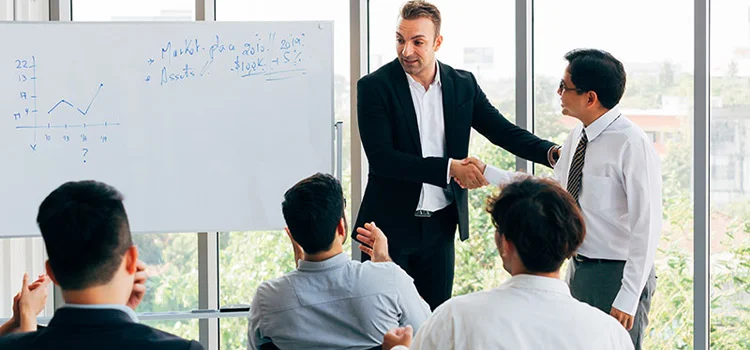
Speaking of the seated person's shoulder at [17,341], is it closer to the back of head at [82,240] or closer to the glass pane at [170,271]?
the back of head at [82,240]

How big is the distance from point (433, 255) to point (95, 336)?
1991mm

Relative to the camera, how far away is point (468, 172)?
3055mm

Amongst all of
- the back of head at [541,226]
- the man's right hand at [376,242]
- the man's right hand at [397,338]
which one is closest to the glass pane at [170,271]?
the man's right hand at [376,242]

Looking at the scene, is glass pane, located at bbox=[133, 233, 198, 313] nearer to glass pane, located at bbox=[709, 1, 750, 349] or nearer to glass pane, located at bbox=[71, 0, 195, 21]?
glass pane, located at bbox=[71, 0, 195, 21]

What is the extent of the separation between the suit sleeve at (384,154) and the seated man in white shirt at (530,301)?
4.33 feet

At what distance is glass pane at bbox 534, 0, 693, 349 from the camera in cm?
370

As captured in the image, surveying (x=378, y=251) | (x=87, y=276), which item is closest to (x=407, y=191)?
(x=378, y=251)

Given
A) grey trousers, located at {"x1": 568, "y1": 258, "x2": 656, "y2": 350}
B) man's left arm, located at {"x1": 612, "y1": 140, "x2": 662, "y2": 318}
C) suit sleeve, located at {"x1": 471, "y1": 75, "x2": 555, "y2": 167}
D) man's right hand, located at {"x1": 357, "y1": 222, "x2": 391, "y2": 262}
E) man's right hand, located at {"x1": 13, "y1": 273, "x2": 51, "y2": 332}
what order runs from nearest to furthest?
man's right hand, located at {"x1": 13, "y1": 273, "x2": 51, "y2": 332}, man's right hand, located at {"x1": 357, "y1": 222, "x2": 391, "y2": 262}, man's left arm, located at {"x1": 612, "y1": 140, "x2": 662, "y2": 318}, grey trousers, located at {"x1": 568, "y1": 258, "x2": 656, "y2": 350}, suit sleeve, located at {"x1": 471, "y1": 75, "x2": 555, "y2": 167}

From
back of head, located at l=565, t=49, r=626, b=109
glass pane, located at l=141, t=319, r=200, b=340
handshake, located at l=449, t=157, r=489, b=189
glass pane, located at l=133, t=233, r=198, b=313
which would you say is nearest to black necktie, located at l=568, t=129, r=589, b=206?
back of head, located at l=565, t=49, r=626, b=109

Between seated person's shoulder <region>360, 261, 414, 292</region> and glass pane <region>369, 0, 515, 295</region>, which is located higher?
glass pane <region>369, 0, 515, 295</region>

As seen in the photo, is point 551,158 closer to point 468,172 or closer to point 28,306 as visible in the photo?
point 468,172

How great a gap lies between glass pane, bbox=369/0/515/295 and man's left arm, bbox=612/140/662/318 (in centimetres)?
121

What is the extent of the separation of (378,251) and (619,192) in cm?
85

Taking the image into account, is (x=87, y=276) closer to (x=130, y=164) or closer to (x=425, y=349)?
(x=425, y=349)
